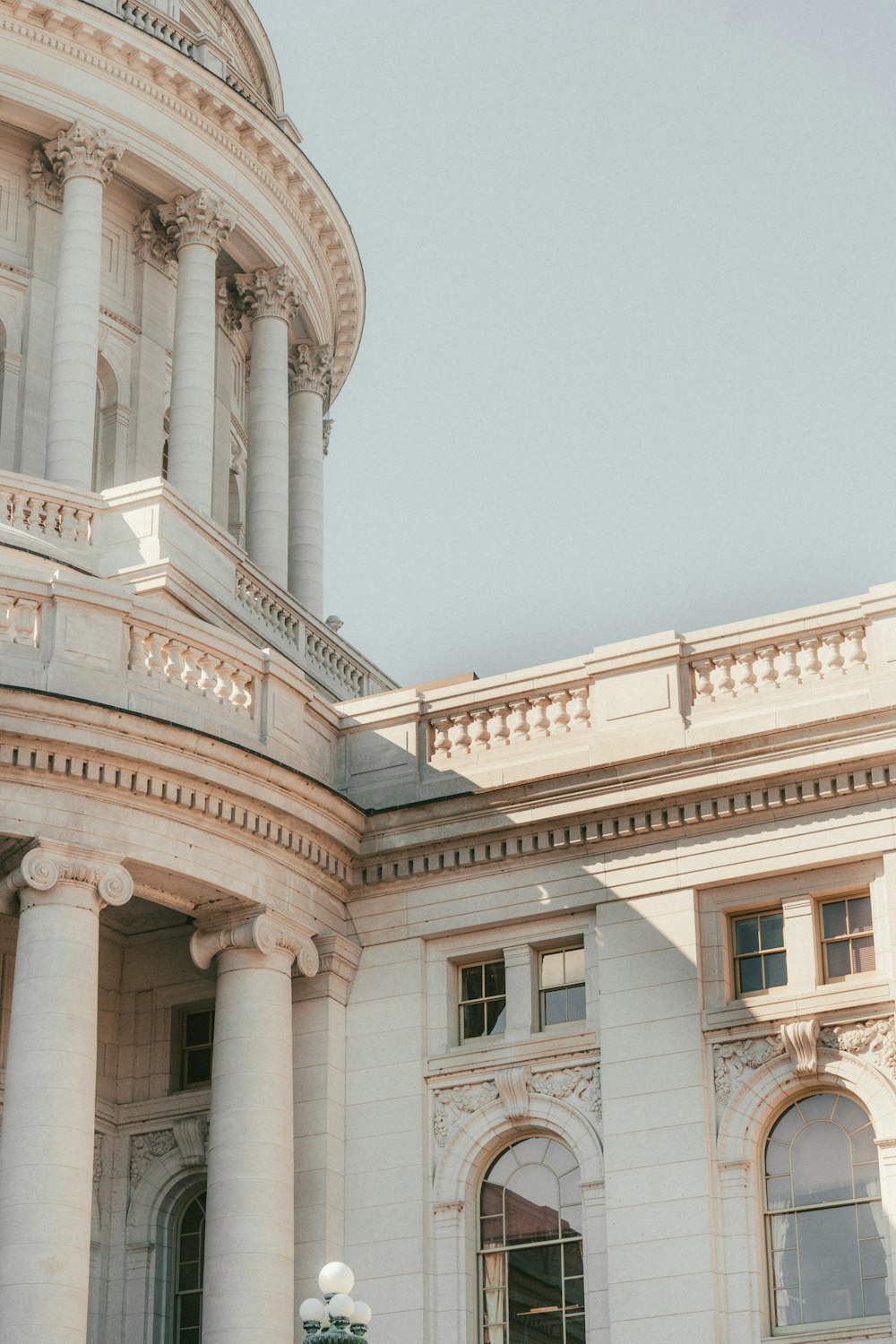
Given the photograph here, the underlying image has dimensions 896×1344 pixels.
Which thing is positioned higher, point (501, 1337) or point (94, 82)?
point (94, 82)

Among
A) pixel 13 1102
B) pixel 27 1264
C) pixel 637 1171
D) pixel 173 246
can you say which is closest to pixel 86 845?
pixel 13 1102

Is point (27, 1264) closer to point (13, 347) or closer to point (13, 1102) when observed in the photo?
point (13, 1102)

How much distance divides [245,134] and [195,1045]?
2208 centimetres

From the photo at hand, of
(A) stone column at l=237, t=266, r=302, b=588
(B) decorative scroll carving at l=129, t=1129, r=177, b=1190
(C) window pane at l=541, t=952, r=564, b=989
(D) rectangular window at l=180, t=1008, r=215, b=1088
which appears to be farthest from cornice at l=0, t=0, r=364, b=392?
(C) window pane at l=541, t=952, r=564, b=989

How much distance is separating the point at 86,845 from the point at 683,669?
7.14 metres

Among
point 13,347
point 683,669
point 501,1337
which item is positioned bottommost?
point 501,1337

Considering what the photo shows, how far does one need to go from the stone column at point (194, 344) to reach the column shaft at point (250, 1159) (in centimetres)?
1551

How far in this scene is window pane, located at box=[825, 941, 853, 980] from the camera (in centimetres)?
2630

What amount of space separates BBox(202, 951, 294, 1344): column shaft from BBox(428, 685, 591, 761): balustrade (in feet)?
12.0

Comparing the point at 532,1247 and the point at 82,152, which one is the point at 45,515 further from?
the point at 532,1247

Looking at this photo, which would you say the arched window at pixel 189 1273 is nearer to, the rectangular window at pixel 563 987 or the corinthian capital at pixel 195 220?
the rectangular window at pixel 563 987

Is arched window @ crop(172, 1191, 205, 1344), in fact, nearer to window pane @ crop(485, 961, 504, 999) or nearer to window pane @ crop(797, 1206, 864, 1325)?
window pane @ crop(485, 961, 504, 999)

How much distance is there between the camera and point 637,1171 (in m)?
26.0

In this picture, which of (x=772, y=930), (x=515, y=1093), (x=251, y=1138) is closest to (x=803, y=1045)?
(x=772, y=930)
